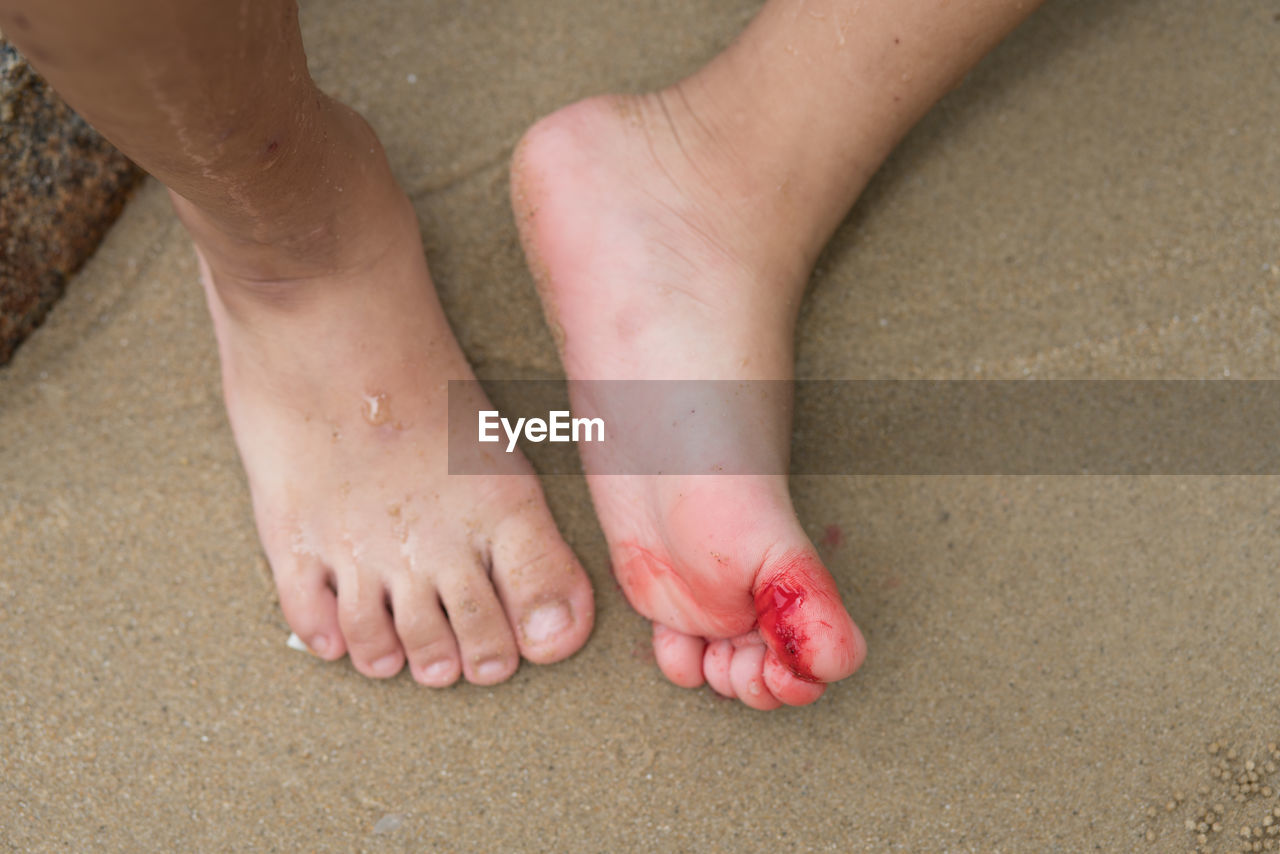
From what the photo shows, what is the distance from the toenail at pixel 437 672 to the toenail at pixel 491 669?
37mm

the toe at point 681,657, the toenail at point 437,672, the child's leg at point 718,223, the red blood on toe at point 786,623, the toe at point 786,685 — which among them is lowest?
the toenail at point 437,672

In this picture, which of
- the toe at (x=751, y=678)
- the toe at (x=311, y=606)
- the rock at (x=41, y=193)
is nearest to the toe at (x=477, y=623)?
the toe at (x=311, y=606)

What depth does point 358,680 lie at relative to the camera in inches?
46.8

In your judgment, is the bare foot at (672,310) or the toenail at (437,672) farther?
the toenail at (437,672)

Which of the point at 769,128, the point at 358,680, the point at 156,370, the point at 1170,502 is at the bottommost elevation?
the point at 358,680

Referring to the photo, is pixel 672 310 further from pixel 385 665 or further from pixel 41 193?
pixel 41 193

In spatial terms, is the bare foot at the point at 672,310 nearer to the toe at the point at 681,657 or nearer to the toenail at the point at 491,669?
the toe at the point at 681,657

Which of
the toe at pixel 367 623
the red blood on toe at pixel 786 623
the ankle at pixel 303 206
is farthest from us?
the toe at pixel 367 623

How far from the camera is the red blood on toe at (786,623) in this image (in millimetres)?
950

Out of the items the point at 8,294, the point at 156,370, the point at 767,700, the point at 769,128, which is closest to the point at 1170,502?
the point at 767,700

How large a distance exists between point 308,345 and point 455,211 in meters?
0.34

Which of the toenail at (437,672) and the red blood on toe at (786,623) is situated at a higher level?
the red blood on toe at (786,623)

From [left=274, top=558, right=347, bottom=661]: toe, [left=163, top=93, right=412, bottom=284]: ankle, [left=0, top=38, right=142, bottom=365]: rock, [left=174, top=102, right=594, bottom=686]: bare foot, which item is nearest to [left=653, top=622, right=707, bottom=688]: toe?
[left=174, top=102, right=594, bottom=686]: bare foot

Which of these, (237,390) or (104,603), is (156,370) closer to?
(237,390)
